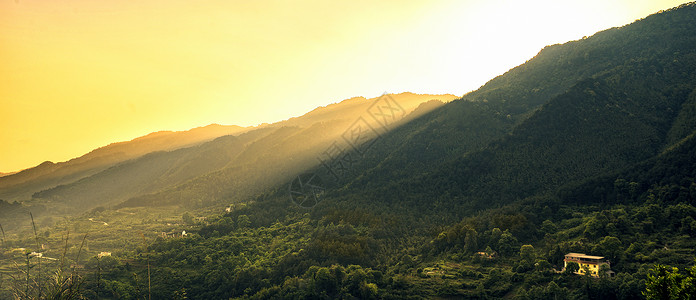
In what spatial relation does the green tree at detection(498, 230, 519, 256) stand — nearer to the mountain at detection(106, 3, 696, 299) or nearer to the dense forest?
the mountain at detection(106, 3, 696, 299)

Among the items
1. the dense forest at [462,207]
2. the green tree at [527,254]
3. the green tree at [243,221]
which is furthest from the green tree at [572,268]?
the green tree at [243,221]

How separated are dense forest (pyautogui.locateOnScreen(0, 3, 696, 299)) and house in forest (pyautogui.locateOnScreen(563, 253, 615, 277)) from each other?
1.13 metres

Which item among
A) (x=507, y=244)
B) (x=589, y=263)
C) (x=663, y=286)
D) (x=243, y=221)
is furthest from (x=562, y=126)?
(x=243, y=221)

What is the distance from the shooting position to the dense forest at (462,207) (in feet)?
224

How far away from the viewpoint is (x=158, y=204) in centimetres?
16062

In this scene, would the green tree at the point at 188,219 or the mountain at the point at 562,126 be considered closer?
the mountain at the point at 562,126

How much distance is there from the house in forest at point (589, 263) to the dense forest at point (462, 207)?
113cm

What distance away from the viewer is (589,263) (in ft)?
202

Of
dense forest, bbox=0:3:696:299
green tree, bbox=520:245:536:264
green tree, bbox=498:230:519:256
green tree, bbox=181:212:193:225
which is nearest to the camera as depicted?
dense forest, bbox=0:3:696:299

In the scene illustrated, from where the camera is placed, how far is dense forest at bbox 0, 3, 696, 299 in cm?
6819

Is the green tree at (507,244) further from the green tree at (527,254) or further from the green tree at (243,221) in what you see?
the green tree at (243,221)

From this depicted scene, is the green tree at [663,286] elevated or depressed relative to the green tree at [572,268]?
elevated

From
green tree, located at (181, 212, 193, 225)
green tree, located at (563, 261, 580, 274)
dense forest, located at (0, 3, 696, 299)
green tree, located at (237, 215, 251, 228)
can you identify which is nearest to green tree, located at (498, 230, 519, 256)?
dense forest, located at (0, 3, 696, 299)

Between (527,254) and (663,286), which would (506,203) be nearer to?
(527,254)
